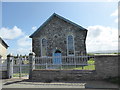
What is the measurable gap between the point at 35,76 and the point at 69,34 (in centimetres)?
917

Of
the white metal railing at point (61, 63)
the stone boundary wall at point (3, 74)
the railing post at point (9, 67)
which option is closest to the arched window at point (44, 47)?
the white metal railing at point (61, 63)

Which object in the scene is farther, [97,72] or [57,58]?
[57,58]

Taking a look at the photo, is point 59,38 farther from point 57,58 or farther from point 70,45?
point 57,58

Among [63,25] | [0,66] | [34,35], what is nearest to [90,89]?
[0,66]

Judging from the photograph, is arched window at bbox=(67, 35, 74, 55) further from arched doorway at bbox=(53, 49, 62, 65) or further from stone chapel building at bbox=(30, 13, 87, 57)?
arched doorway at bbox=(53, 49, 62, 65)

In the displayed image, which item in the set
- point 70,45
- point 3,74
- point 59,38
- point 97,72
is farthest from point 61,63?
point 59,38

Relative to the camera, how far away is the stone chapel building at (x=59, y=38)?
15570 mm

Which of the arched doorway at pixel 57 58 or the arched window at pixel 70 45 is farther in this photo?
the arched window at pixel 70 45

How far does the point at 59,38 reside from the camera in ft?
53.2

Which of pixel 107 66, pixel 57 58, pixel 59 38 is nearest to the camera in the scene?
pixel 107 66

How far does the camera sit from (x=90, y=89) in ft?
18.9

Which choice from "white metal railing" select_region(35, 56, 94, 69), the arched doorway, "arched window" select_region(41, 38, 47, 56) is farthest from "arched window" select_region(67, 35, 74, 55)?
"white metal railing" select_region(35, 56, 94, 69)

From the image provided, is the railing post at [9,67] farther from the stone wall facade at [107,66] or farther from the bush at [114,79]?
the bush at [114,79]

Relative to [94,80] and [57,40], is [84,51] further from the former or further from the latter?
[94,80]
